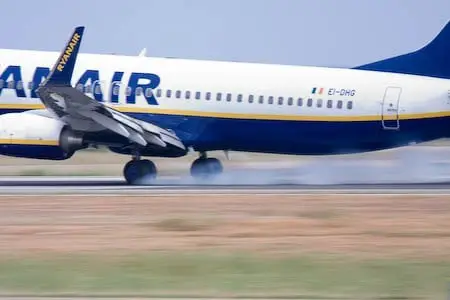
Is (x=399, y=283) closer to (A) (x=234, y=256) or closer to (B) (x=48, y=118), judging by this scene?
(A) (x=234, y=256)

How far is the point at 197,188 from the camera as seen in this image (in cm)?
3219

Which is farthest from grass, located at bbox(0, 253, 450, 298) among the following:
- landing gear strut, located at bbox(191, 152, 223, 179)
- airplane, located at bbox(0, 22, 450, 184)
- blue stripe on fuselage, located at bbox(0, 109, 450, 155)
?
landing gear strut, located at bbox(191, 152, 223, 179)

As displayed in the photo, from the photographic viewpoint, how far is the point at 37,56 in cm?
3534

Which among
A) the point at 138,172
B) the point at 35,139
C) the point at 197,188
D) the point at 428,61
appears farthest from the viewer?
the point at 138,172

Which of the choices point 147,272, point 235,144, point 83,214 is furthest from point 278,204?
point 147,272

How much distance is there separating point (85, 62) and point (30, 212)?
10461 millimetres

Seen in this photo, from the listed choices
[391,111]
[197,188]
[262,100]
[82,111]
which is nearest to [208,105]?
[262,100]

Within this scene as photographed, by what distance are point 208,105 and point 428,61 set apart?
22.6 ft

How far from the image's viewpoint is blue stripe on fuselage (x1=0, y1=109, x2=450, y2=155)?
3331 centimetres

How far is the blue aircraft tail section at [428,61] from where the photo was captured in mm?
33625

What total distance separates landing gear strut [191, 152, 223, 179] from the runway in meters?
0.71

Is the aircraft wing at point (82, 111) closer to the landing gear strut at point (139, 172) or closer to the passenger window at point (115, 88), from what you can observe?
the landing gear strut at point (139, 172)

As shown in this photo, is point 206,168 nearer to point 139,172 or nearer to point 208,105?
point 208,105

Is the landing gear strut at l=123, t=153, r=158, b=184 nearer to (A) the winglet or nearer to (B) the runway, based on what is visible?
(B) the runway
